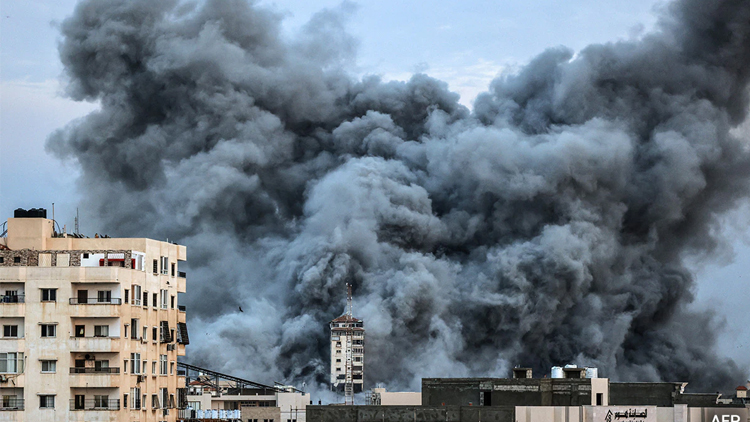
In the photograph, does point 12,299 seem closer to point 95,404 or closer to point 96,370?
point 96,370

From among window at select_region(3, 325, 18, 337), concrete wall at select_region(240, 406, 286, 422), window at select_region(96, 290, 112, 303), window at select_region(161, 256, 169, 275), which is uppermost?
window at select_region(161, 256, 169, 275)

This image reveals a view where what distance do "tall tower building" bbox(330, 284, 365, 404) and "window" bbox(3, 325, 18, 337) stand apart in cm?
5972

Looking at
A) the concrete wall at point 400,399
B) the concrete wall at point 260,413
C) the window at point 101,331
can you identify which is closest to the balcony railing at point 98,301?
the window at point 101,331

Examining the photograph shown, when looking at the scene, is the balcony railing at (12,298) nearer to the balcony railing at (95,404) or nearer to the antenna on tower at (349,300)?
the balcony railing at (95,404)

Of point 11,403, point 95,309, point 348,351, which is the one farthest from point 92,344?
point 348,351

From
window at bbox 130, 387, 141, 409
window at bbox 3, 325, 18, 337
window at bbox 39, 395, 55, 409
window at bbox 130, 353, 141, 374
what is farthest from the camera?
window at bbox 130, 353, 141, 374

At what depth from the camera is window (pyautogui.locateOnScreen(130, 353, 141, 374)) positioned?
4628 centimetres

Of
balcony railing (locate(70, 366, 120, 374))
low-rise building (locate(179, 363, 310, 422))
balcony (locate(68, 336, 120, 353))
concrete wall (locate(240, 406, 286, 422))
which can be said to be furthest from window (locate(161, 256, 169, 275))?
concrete wall (locate(240, 406, 286, 422))

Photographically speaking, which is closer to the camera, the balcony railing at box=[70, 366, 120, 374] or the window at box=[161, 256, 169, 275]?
the balcony railing at box=[70, 366, 120, 374]

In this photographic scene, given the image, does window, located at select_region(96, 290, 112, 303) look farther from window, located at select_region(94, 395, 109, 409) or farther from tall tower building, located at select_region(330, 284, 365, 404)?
tall tower building, located at select_region(330, 284, 365, 404)

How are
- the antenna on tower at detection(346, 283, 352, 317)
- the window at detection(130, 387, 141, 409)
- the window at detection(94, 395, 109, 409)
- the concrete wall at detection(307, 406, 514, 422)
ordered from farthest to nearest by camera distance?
1. the antenna on tower at detection(346, 283, 352, 317)
2. the window at detection(130, 387, 141, 409)
3. the window at detection(94, 395, 109, 409)
4. the concrete wall at detection(307, 406, 514, 422)

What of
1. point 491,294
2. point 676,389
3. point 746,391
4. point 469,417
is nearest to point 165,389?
point 469,417

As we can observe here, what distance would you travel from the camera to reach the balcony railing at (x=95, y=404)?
44.6 m

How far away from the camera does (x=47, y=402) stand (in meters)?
44.3
